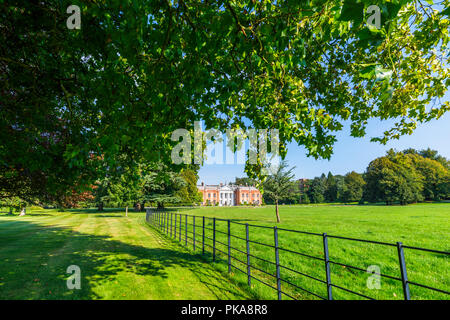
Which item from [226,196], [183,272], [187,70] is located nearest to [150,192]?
[183,272]

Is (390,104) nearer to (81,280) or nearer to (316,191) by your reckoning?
(81,280)

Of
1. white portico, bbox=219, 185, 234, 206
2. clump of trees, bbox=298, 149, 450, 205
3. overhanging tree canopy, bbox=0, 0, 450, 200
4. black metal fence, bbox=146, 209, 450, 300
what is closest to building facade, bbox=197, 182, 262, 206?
white portico, bbox=219, 185, 234, 206

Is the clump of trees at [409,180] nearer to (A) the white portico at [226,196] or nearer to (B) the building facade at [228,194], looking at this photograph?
(B) the building facade at [228,194]

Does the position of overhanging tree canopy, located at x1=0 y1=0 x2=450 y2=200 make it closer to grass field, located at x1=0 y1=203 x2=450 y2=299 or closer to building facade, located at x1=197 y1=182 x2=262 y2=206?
grass field, located at x1=0 y1=203 x2=450 y2=299

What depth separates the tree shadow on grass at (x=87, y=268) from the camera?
5.00 m

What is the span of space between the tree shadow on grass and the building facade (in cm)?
9350

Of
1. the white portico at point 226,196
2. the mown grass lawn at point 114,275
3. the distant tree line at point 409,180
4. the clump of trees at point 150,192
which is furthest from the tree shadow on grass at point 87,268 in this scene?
the white portico at point 226,196

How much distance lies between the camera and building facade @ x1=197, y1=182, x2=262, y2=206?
104 metres

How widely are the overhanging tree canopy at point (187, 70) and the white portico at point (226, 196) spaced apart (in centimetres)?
10142

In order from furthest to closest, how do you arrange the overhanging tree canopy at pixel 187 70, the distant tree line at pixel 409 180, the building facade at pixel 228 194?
the building facade at pixel 228 194
the distant tree line at pixel 409 180
the overhanging tree canopy at pixel 187 70

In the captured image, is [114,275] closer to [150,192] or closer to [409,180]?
[150,192]

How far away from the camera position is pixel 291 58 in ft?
10.9

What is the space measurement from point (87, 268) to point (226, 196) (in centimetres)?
10237

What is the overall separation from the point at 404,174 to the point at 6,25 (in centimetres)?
6599
